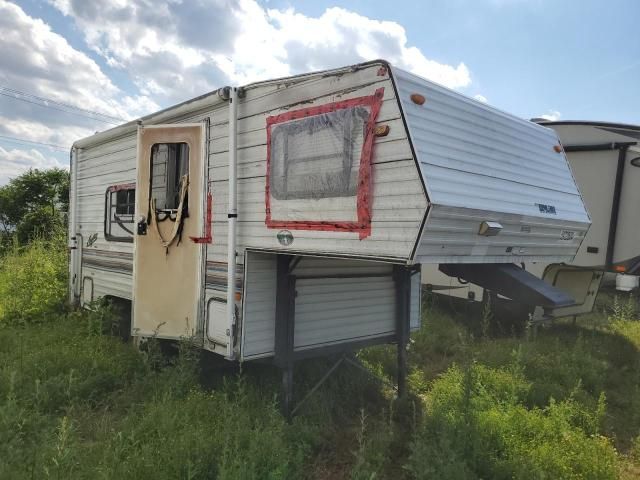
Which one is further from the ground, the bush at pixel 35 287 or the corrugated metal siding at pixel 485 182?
the corrugated metal siding at pixel 485 182

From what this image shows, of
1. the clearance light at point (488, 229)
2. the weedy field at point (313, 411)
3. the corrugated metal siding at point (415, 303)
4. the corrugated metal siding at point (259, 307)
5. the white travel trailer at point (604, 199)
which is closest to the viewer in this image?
the weedy field at point (313, 411)

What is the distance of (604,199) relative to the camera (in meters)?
8.77

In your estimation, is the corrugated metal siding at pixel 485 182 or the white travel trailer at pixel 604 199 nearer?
the corrugated metal siding at pixel 485 182

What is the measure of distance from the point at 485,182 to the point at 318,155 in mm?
1337

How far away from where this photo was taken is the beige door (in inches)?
194

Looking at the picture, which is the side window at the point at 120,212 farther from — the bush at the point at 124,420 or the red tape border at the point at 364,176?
the red tape border at the point at 364,176

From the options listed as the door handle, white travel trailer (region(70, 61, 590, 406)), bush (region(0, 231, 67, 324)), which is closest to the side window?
white travel trailer (region(70, 61, 590, 406))

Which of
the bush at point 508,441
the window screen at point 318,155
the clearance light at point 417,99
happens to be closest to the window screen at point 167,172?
the window screen at point 318,155

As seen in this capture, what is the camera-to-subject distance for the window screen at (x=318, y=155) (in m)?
3.62

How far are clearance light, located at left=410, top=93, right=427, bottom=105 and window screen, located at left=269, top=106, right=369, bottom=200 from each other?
35cm

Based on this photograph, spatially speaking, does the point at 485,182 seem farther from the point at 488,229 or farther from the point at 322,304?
the point at 322,304

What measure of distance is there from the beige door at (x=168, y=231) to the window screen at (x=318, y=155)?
1125mm

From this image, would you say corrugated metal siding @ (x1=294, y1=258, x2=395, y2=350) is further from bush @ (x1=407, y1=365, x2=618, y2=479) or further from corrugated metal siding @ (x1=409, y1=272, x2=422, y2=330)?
bush @ (x1=407, y1=365, x2=618, y2=479)

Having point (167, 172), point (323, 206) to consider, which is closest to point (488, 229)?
point (323, 206)
